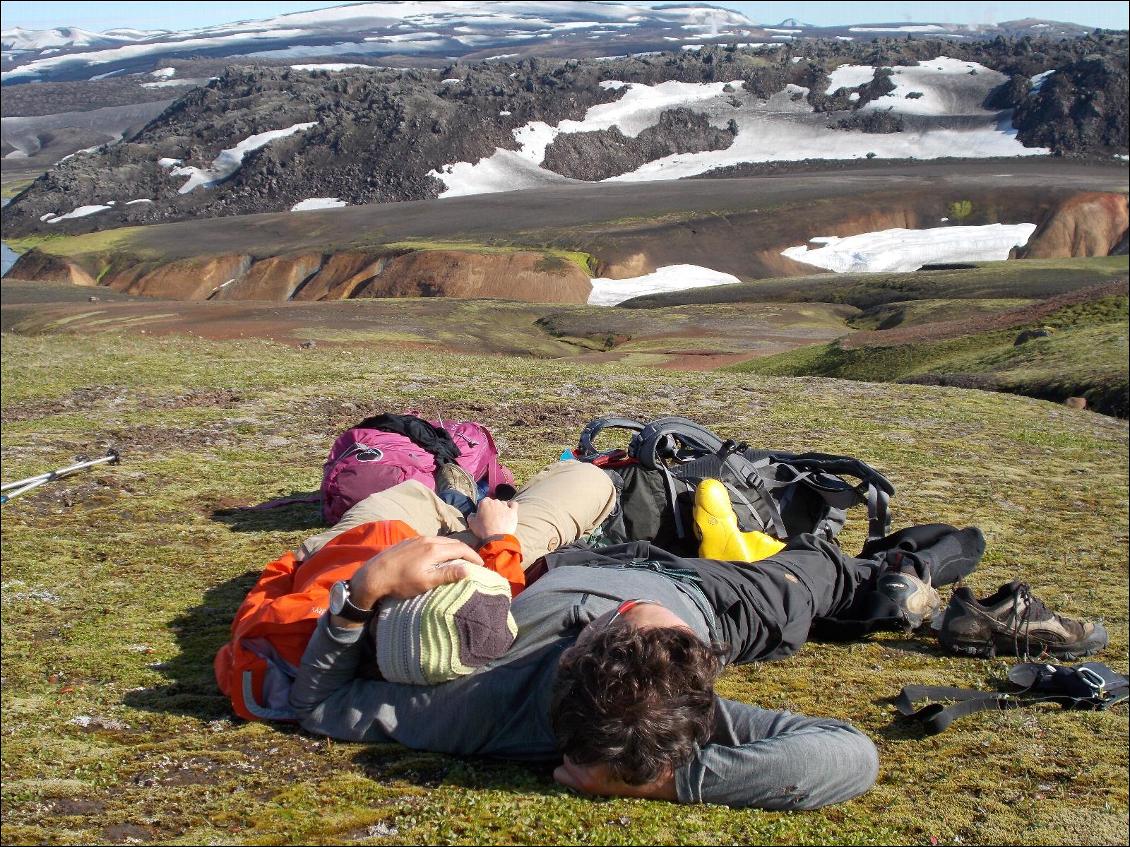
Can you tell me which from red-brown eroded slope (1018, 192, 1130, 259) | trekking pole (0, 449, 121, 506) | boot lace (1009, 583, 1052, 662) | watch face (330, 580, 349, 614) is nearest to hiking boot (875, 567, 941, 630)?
boot lace (1009, 583, 1052, 662)

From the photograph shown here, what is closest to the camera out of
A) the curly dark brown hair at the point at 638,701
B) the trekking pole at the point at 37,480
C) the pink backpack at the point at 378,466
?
the curly dark brown hair at the point at 638,701

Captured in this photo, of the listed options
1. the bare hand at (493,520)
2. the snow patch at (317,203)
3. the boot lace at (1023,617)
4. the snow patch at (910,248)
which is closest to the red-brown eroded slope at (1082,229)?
the snow patch at (910,248)

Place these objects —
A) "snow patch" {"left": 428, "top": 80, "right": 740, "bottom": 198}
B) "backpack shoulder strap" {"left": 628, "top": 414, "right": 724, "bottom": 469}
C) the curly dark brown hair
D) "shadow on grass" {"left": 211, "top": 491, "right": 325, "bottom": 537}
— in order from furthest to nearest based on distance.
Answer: "snow patch" {"left": 428, "top": 80, "right": 740, "bottom": 198} → "shadow on grass" {"left": 211, "top": 491, "right": 325, "bottom": 537} → "backpack shoulder strap" {"left": 628, "top": 414, "right": 724, "bottom": 469} → the curly dark brown hair

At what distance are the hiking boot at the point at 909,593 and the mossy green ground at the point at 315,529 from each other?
0.59 feet

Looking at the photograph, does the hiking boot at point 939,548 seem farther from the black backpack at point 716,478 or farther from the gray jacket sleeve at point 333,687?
the gray jacket sleeve at point 333,687

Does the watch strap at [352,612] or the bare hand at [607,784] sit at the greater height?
the watch strap at [352,612]

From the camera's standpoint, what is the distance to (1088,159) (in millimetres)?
124000

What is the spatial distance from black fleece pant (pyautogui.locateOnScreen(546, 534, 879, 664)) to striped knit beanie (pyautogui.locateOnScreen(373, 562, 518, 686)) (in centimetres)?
102

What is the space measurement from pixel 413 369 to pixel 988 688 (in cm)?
1236

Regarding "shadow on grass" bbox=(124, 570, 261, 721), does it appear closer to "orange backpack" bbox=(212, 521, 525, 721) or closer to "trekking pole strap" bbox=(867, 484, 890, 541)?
"orange backpack" bbox=(212, 521, 525, 721)

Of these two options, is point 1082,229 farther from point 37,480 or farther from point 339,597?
point 339,597

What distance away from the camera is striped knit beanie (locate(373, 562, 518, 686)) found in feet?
14.7

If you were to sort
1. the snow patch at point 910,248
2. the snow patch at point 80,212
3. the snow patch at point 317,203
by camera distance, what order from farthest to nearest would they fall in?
the snow patch at point 317,203
the snow patch at point 80,212
the snow patch at point 910,248

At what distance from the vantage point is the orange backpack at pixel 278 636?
5000 mm
